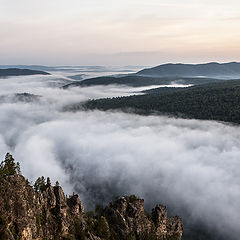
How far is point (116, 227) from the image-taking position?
113938 millimetres

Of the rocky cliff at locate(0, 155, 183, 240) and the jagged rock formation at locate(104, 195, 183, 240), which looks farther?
the jagged rock formation at locate(104, 195, 183, 240)

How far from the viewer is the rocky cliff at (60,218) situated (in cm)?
7156

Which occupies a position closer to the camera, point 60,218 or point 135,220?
point 60,218

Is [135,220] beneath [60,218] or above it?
beneath

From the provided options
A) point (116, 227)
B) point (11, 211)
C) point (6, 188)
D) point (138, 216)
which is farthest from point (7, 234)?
point (138, 216)

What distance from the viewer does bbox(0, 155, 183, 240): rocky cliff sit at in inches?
2817

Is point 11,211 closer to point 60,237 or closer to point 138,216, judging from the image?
point 60,237

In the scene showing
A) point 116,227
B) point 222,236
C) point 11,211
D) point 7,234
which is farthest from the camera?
point 222,236

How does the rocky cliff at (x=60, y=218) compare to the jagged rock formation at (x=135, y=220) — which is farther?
the jagged rock formation at (x=135, y=220)

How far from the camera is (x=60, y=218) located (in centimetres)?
8819

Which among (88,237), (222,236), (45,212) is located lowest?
(222,236)

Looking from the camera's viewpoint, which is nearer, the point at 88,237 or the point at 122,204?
the point at 88,237

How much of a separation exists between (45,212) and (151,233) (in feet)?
169

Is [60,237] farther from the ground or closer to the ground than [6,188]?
closer to the ground
